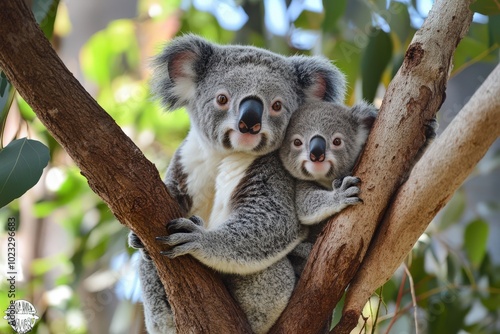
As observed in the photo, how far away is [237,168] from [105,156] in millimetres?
744

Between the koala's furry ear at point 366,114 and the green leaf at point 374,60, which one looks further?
the green leaf at point 374,60

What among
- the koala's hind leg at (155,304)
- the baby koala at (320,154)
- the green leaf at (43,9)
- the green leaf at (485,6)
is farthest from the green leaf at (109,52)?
the green leaf at (485,6)

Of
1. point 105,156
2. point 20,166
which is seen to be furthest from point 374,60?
point 20,166

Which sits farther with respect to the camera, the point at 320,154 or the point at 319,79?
the point at 319,79

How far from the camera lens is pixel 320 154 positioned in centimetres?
241

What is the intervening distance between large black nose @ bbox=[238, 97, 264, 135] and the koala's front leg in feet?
1.04

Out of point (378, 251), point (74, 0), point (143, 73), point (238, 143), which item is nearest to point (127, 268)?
point (143, 73)

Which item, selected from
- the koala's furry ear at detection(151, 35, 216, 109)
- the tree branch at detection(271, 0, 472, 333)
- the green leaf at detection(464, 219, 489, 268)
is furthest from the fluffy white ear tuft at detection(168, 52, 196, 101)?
the green leaf at detection(464, 219, 489, 268)

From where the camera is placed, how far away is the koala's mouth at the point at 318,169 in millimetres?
2418

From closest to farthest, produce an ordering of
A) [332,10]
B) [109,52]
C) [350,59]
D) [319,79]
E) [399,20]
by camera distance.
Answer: [319,79], [332,10], [399,20], [350,59], [109,52]

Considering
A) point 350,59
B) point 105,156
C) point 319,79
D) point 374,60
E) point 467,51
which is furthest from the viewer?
point 350,59

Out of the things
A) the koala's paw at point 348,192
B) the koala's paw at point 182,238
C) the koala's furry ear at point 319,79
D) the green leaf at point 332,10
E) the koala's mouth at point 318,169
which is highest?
the green leaf at point 332,10

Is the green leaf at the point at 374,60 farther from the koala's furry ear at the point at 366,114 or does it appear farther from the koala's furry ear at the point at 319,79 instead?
the koala's furry ear at the point at 366,114

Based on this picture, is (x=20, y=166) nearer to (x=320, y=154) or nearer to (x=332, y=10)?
(x=320, y=154)
